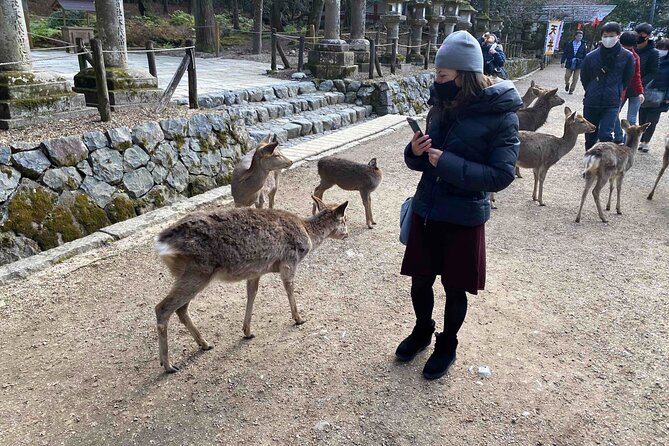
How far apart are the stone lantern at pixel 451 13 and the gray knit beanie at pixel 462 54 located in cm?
1798

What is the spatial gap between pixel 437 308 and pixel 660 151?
8609 mm

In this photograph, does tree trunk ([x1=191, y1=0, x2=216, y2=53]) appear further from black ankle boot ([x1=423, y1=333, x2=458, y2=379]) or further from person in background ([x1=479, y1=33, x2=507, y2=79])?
black ankle boot ([x1=423, y1=333, x2=458, y2=379])

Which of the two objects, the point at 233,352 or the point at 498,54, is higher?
the point at 498,54

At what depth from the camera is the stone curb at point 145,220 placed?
4508 mm

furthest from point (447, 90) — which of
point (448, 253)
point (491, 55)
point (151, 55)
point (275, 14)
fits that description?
point (275, 14)

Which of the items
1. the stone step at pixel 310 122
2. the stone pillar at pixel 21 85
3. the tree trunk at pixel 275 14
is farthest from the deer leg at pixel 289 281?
the tree trunk at pixel 275 14

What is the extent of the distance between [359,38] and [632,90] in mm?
8283

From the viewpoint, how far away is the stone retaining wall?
15.9 feet

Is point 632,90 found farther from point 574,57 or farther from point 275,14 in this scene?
point 275,14

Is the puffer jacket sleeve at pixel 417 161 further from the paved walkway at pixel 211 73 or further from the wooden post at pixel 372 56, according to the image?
the wooden post at pixel 372 56

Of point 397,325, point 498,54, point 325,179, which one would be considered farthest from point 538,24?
point 397,325

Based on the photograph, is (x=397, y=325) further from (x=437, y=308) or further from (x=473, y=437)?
(x=473, y=437)

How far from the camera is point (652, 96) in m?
8.95

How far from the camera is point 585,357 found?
3.65 meters
